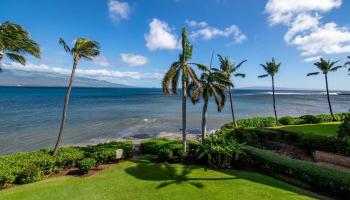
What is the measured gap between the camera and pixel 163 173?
17.1 m

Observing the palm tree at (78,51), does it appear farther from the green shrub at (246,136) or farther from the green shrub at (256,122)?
the green shrub at (256,122)

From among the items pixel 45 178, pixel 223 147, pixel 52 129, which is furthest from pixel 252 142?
pixel 52 129

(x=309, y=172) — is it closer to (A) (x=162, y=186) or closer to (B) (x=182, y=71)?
(A) (x=162, y=186)

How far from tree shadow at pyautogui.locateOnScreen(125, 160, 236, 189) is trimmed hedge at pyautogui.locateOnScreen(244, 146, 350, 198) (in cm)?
365

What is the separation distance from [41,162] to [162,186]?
924 centimetres

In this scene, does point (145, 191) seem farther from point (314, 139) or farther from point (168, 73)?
point (314, 139)

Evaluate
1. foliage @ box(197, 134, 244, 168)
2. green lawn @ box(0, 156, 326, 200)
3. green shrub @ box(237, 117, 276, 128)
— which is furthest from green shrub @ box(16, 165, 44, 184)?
green shrub @ box(237, 117, 276, 128)

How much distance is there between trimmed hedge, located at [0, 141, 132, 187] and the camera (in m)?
15.9

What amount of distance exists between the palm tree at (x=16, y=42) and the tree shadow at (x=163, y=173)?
1012 centimetres

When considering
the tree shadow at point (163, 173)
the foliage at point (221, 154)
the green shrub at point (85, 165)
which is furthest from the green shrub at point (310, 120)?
the green shrub at point (85, 165)

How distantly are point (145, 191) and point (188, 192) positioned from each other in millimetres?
2517

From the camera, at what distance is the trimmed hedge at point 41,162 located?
15929mm

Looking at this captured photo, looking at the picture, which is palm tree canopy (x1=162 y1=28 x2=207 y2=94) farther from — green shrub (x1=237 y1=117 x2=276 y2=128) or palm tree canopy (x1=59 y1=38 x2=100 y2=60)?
green shrub (x1=237 y1=117 x2=276 y2=128)

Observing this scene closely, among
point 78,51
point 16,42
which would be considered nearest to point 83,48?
point 78,51
